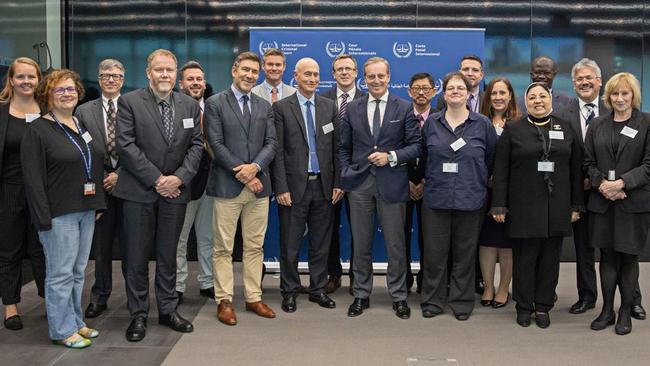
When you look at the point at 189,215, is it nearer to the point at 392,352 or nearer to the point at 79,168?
the point at 79,168

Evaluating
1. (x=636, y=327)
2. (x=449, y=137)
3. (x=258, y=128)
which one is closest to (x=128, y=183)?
(x=258, y=128)

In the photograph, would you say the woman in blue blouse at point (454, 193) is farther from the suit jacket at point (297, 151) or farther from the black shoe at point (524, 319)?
the suit jacket at point (297, 151)

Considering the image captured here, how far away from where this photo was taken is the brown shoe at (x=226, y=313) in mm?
4234

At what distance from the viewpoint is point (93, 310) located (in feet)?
14.4

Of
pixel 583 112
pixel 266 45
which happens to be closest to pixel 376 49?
pixel 266 45

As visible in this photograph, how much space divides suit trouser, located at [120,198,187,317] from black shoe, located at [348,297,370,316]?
47.4 inches

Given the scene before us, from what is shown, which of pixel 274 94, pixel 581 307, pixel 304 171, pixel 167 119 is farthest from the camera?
pixel 274 94

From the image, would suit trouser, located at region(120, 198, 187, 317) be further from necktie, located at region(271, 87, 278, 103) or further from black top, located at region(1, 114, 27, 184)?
necktie, located at region(271, 87, 278, 103)

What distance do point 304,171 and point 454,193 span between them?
994mm

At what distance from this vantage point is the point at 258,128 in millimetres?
4289

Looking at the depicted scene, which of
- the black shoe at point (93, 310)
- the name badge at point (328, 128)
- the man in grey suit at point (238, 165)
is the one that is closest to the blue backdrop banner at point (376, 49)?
the name badge at point (328, 128)

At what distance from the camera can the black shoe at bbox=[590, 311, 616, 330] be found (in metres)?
4.18

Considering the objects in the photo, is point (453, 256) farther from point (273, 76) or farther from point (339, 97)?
point (273, 76)

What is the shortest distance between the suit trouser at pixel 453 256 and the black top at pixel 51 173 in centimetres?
216
